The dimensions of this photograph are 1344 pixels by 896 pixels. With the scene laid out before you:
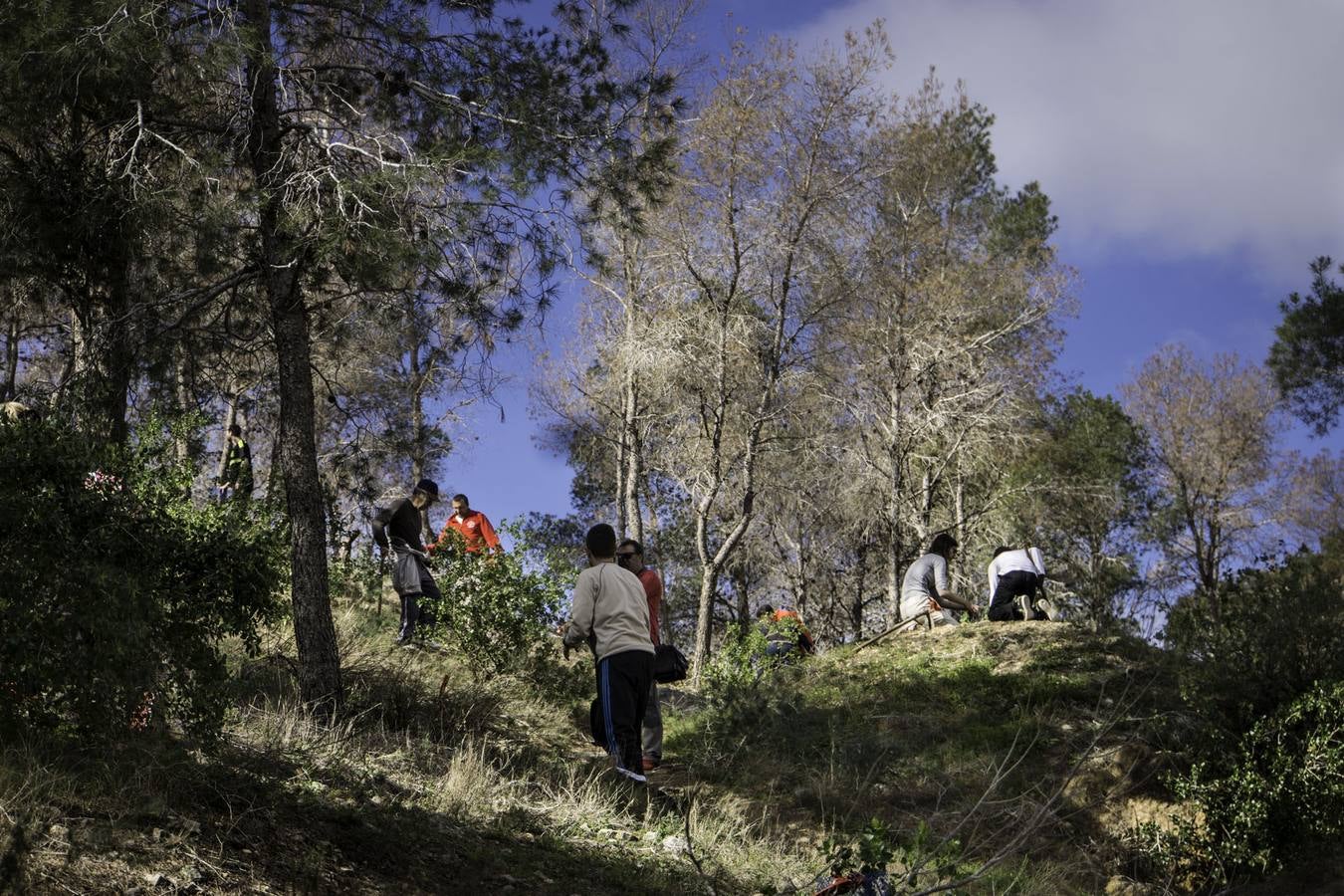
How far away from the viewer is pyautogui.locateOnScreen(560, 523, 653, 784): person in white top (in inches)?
292

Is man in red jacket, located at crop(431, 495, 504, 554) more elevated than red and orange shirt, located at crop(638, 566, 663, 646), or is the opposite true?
man in red jacket, located at crop(431, 495, 504, 554)

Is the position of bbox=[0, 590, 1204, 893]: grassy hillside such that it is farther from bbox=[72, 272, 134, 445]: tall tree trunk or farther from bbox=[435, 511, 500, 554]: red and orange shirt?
bbox=[72, 272, 134, 445]: tall tree trunk

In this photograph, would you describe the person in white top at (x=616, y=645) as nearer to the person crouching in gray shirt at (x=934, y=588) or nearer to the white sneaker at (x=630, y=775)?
the white sneaker at (x=630, y=775)

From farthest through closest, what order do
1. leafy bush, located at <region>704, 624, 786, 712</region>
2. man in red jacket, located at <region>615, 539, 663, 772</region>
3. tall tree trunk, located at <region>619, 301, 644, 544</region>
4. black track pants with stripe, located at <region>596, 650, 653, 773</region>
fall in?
tall tree trunk, located at <region>619, 301, 644, 544</region> → leafy bush, located at <region>704, 624, 786, 712</region> → man in red jacket, located at <region>615, 539, 663, 772</region> → black track pants with stripe, located at <region>596, 650, 653, 773</region>

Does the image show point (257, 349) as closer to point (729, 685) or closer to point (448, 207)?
point (448, 207)

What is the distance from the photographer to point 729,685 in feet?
35.0

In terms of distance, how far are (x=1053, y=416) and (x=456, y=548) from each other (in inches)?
810

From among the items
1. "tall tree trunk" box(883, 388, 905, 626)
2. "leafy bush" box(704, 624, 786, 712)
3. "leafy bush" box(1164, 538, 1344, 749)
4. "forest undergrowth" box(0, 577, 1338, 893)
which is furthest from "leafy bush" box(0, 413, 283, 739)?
"tall tree trunk" box(883, 388, 905, 626)

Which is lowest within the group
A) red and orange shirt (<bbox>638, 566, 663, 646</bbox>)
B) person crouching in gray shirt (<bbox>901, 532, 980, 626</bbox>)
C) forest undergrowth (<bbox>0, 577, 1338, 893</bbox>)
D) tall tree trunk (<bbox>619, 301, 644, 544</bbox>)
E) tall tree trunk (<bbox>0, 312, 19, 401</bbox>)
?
forest undergrowth (<bbox>0, 577, 1338, 893</bbox>)

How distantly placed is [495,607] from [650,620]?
150 centimetres

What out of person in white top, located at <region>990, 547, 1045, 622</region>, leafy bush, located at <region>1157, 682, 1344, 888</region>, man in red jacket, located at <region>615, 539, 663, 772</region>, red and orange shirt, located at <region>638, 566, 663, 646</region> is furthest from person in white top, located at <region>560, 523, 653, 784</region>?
person in white top, located at <region>990, 547, 1045, 622</region>

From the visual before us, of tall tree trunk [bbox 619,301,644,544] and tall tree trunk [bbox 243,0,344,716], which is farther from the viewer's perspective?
tall tree trunk [bbox 619,301,644,544]

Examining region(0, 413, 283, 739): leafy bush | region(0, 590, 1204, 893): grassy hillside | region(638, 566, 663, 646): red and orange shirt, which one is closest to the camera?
region(0, 413, 283, 739): leafy bush

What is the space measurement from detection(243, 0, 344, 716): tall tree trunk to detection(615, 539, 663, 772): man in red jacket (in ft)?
6.79
